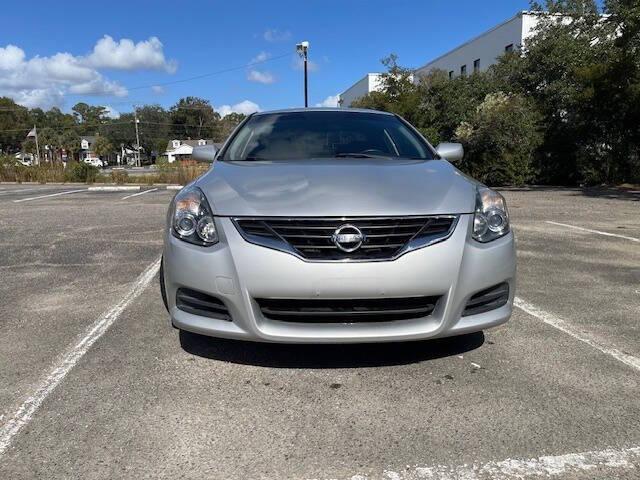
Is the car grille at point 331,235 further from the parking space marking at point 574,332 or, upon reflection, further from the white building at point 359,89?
the white building at point 359,89

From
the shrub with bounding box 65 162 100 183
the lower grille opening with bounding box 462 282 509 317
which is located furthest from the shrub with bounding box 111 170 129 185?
the lower grille opening with bounding box 462 282 509 317

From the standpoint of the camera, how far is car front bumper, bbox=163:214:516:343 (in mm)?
2701

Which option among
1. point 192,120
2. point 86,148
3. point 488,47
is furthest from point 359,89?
point 86,148

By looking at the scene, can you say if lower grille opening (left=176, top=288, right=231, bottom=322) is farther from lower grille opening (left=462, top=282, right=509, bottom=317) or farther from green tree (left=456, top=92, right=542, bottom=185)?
green tree (left=456, top=92, right=542, bottom=185)

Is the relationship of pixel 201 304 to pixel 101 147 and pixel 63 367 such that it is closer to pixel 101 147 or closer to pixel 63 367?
pixel 63 367

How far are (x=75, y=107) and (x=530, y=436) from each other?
156507mm

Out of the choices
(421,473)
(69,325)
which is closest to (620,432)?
(421,473)

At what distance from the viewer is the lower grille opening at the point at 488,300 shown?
9.56 feet

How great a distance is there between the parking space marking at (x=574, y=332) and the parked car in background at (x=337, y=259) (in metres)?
0.91

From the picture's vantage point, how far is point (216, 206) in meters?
2.94

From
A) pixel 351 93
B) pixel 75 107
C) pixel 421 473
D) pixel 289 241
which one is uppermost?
pixel 75 107

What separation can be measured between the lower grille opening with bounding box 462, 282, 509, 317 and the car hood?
449mm

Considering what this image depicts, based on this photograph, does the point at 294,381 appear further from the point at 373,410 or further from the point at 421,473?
the point at 421,473

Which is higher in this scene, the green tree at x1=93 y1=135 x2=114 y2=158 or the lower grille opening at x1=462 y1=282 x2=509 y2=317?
the green tree at x1=93 y1=135 x2=114 y2=158
